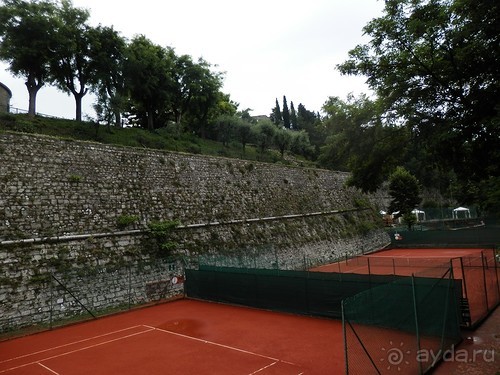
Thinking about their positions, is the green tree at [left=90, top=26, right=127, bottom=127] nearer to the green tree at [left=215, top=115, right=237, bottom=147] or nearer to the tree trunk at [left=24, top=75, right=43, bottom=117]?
the tree trunk at [left=24, top=75, right=43, bottom=117]

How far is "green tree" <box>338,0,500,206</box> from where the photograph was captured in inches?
382

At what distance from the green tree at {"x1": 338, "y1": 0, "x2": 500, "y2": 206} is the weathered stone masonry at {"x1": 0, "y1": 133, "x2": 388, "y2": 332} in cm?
1289

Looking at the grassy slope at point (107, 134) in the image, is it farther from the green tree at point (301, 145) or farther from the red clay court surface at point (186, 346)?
the red clay court surface at point (186, 346)

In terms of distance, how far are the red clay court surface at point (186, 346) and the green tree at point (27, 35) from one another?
23.2m

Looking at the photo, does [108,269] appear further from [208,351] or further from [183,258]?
[208,351]

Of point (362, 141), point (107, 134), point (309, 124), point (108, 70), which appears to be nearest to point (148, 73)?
point (108, 70)

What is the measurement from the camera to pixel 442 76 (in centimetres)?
1145

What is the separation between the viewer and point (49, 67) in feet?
102

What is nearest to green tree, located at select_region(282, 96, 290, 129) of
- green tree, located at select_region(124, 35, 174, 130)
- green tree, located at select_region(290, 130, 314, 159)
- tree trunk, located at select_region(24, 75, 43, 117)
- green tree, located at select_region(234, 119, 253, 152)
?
green tree, located at select_region(290, 130, 314, 159)

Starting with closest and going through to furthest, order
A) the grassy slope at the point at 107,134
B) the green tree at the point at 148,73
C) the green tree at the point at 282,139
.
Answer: the grassy slope at the point at 107,134 → the green tree at the point at 148,73 → the green tree at the point at 282,139

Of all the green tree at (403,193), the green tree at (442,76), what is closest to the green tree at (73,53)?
the green tree at (442,76)

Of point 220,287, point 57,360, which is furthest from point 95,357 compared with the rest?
point 220,287

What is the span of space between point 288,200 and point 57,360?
21.9 meters

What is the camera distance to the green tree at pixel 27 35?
2748 centimetres
